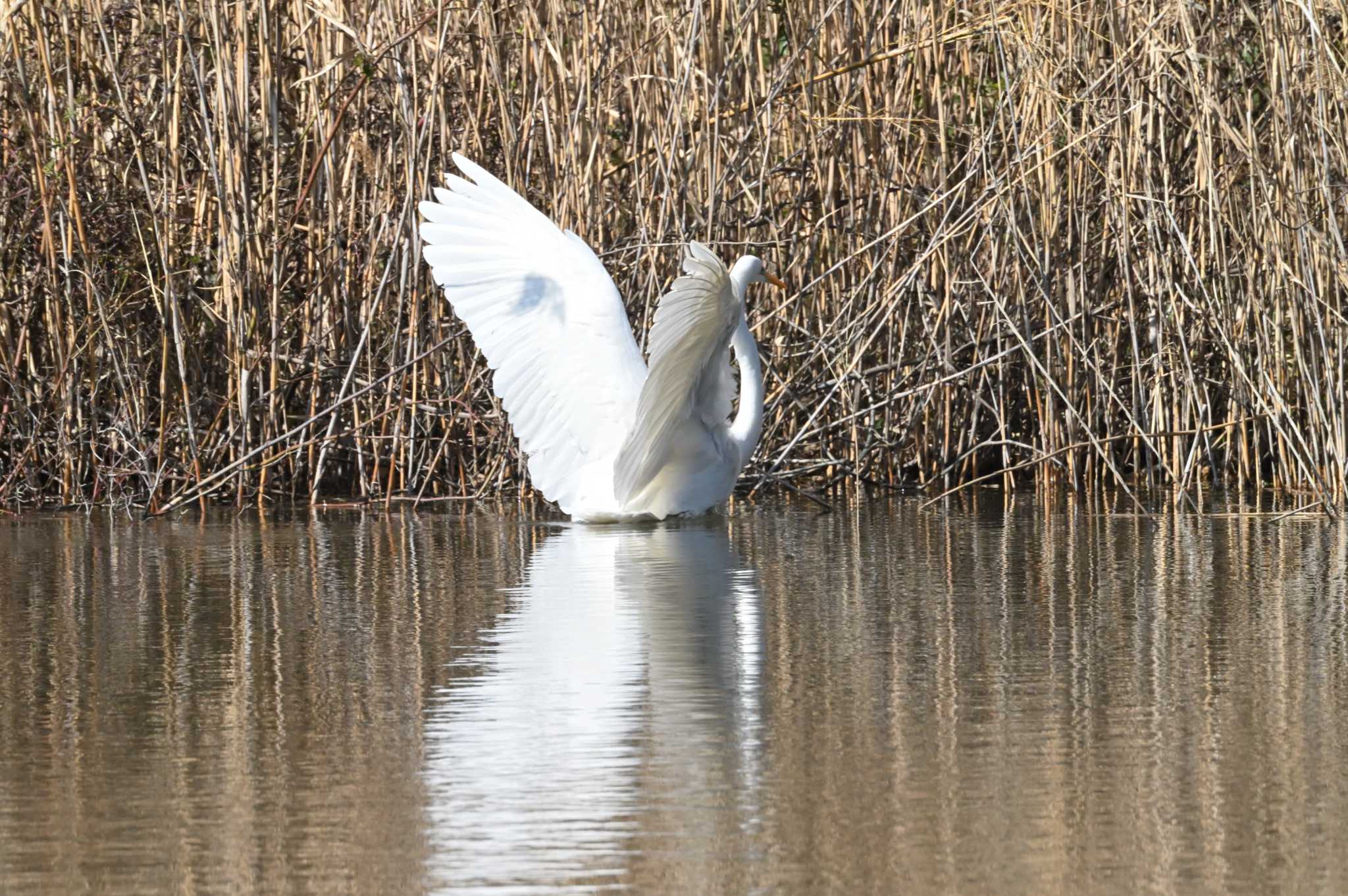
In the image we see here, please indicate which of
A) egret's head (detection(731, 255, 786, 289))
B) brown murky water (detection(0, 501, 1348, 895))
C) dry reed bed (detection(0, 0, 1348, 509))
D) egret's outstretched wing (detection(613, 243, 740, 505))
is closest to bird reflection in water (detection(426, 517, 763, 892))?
brown murky water (detection(0, 501, 1348, 895))

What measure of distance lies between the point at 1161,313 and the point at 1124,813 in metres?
4.06

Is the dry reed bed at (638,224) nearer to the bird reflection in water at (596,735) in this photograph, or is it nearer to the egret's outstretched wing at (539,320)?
the egret's outstretched wing at (539,320)

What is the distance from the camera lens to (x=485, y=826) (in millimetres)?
2207

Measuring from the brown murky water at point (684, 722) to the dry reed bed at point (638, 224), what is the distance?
1.38 meters

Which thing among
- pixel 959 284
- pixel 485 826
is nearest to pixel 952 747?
pixel 485 826

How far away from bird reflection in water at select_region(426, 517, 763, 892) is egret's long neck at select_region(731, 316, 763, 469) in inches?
Answer: 49.2

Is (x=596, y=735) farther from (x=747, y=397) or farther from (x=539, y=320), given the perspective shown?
(x=539, y=320)

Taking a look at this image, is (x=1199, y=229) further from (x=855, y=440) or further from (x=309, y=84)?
(x=309, y=84)

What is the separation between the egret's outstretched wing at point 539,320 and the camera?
571cm

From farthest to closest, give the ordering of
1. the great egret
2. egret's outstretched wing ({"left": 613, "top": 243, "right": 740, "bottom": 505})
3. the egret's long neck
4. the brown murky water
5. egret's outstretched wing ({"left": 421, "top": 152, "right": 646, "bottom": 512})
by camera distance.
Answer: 1. egret's outstretched wing ({"left": 421, "top": 152, "right": 646, "bottom": 512})
2. the egret's long neck
3. the great egret
4. egret's outstretched wing ({"left": 613, "top": 243, "right": 740, "bottom": 505})
5. the brown murky water

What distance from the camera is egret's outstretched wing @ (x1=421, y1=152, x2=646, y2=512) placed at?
225 inches

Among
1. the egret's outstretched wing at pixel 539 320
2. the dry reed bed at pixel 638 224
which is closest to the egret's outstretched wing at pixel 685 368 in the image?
the egret's outstretched wing at pixel 539 320

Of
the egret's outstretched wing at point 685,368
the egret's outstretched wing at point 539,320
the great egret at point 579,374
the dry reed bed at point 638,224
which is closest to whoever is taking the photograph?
the egret's outstretched wing at point 685,368

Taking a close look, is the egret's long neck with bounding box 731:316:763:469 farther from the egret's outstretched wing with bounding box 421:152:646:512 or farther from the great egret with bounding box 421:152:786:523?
the egret's outstretched wing with bounding box 421:152:646:512
